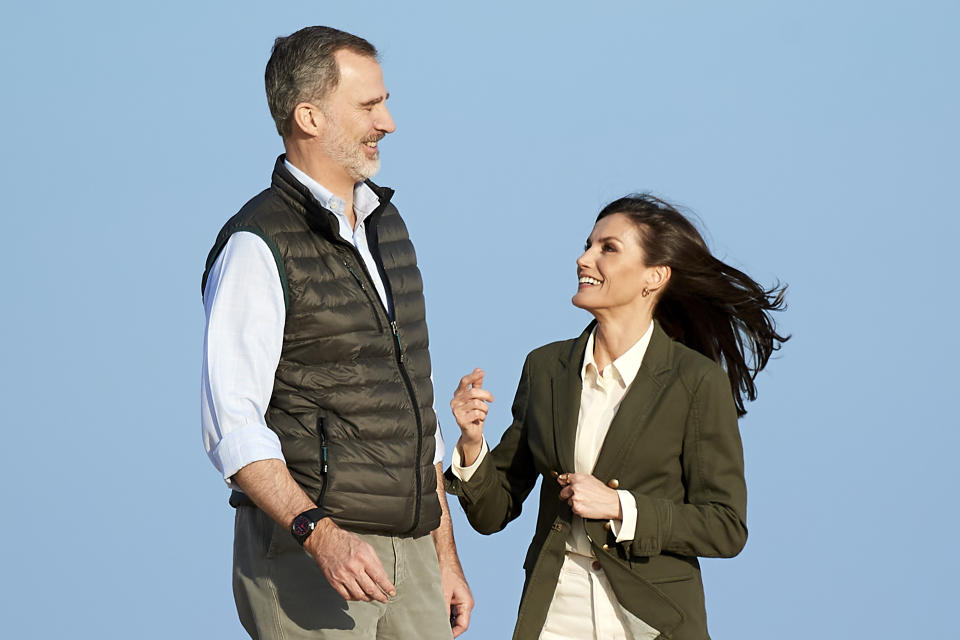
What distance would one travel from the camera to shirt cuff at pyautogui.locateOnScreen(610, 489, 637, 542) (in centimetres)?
326

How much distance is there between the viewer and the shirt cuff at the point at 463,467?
138 inches

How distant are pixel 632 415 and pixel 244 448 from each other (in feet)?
3.71

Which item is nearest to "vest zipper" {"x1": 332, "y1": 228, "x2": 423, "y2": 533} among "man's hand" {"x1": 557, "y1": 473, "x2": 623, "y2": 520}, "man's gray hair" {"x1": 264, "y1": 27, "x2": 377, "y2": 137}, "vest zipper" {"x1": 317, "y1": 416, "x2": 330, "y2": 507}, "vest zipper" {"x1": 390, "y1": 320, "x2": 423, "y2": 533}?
"vest zipper" {"x1": 390, "y1": 320, "x2": 423, "y2": 533}

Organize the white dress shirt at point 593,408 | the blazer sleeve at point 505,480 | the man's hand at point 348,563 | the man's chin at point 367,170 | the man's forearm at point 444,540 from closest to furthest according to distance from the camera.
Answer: the man's hand at point 348,563, the man's chin at point 367,170, the man's forearm at point 444,540, the white dress shirt at point 593,408, the blazer sleeve at point 505,480

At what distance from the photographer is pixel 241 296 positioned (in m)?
2.69

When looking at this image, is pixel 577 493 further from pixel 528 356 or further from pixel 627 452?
pixel 528 356

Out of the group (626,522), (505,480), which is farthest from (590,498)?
(505,480)

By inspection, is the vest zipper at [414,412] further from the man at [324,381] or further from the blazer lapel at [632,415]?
the blazer lapel at [632,415]

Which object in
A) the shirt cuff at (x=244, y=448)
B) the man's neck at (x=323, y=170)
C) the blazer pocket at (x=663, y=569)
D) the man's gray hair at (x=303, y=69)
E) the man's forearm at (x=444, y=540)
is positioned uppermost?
the man's gray hair at (x=303, y=69)

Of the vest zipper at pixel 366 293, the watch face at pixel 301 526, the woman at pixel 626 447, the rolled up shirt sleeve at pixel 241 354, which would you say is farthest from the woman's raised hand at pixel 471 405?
the watch face at pixel 301 526

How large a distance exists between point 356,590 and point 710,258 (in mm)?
1523

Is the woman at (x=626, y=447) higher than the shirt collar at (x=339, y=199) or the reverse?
the reverse

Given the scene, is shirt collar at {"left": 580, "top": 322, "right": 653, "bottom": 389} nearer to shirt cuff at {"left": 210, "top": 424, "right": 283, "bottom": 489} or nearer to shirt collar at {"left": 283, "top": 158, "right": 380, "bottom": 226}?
shirt collar at {"left": 283, "top": 158, "right": 380, "bottom": 226}

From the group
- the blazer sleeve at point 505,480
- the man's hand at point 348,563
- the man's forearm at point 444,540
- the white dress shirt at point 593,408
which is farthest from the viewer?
the blazer sleeve at point 505,480
